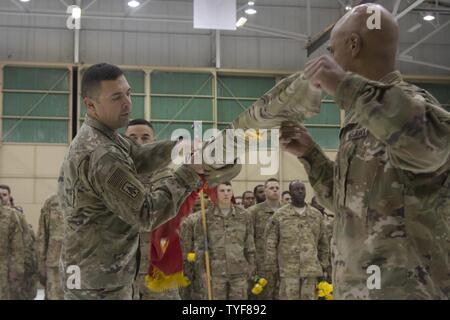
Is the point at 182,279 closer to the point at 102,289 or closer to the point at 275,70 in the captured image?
the point at 102,289

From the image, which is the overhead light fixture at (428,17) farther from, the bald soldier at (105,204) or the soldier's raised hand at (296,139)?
the soldier's raised hand at (296,139)

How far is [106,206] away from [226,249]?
6376mm

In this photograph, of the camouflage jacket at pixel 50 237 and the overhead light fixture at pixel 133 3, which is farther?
the overhead light fixture at pixel 133 3

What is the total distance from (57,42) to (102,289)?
1603 centimetres

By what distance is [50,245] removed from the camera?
9.24 metres

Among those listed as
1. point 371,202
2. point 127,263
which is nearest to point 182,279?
point 127,263

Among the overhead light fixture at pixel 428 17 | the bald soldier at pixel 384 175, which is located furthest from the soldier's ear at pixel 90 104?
the overhead light fixture at pixel 428 17

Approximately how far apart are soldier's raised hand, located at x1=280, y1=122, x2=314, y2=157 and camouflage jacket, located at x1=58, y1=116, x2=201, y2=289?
0.54 meters

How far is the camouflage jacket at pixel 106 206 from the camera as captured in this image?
2.79 meters

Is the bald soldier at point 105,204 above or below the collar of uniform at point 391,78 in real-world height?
below

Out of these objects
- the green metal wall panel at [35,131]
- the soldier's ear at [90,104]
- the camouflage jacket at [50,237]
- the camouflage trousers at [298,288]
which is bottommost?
the camouflage trousers at [298,288]

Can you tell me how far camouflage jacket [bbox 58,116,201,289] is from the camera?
2787mm
